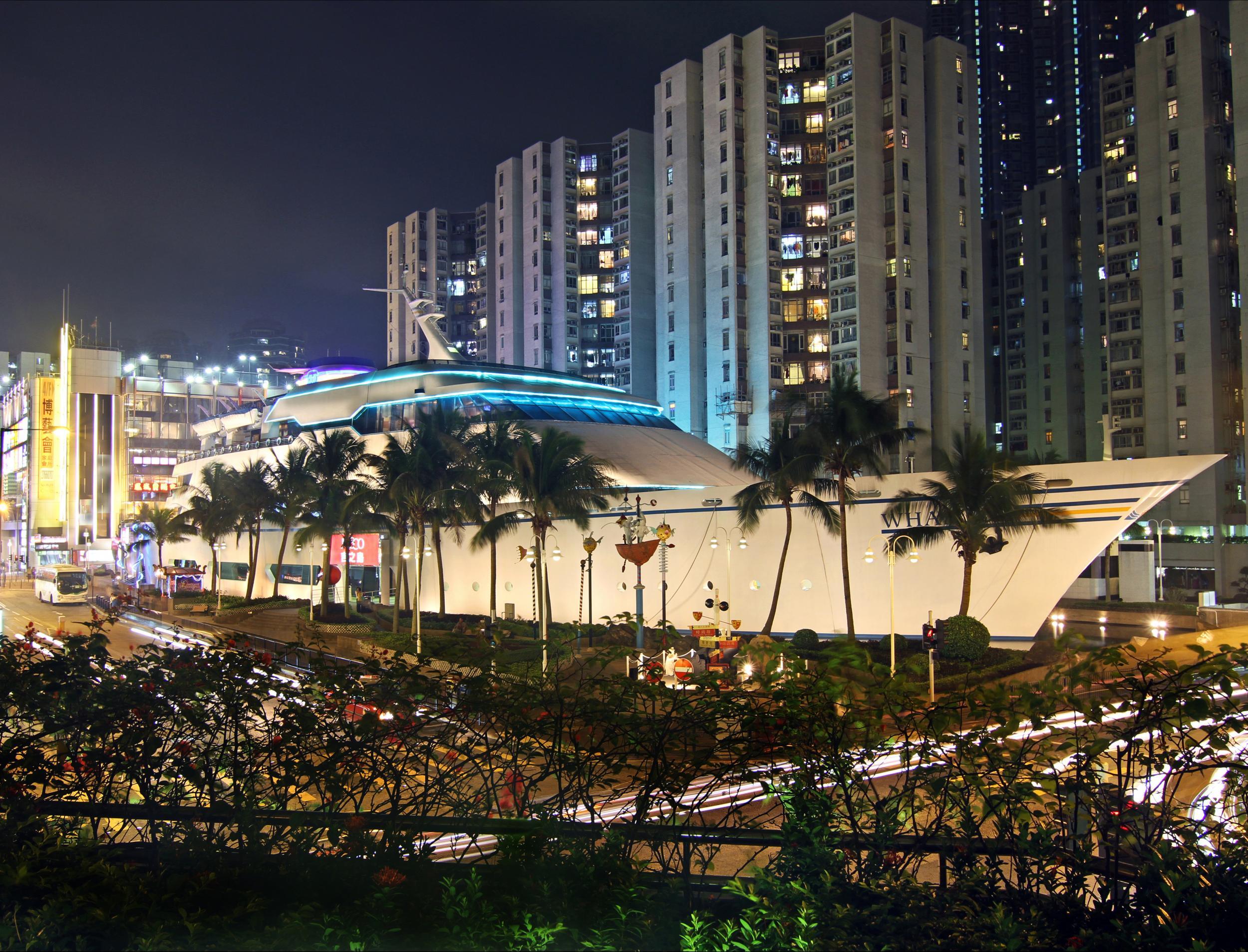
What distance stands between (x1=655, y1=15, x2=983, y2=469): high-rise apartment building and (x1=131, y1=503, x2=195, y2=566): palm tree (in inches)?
1535

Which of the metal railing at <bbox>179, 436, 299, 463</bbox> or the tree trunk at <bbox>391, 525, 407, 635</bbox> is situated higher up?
the metal railing at <bbox>179, 436, 299, 463</bbox>

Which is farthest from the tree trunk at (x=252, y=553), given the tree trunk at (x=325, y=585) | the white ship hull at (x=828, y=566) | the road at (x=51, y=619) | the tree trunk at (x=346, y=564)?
the white ship hull at (x=828, y=566)

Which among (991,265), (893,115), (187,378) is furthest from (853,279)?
(187,378)

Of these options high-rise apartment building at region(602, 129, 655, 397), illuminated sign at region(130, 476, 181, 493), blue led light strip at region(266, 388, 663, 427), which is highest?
high-rise apartment building at region(602, 129, 655, 397)

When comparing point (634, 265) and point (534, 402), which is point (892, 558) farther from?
point (634, 265)

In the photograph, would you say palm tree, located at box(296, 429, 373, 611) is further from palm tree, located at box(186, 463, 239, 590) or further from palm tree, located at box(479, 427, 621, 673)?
palm tree, located at box(479, 427, 621, 673)

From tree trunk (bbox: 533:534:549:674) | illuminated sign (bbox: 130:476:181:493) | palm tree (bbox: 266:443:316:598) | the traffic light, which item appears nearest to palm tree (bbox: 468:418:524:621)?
tree trunk (bbox: 533:534:549:674)

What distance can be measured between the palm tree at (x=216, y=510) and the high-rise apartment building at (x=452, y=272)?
6172 cm

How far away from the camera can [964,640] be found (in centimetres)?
2752

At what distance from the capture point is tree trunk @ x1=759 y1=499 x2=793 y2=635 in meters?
32.0

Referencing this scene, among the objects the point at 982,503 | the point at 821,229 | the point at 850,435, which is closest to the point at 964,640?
the point at 982,503

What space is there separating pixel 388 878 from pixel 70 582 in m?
59.0

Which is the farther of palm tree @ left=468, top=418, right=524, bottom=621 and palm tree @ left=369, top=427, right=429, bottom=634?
palm tree @ left=369, top=427, right=429, bottom=634

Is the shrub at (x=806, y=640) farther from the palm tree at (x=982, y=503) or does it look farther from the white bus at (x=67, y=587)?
the white bus at (x=67, y=587)
